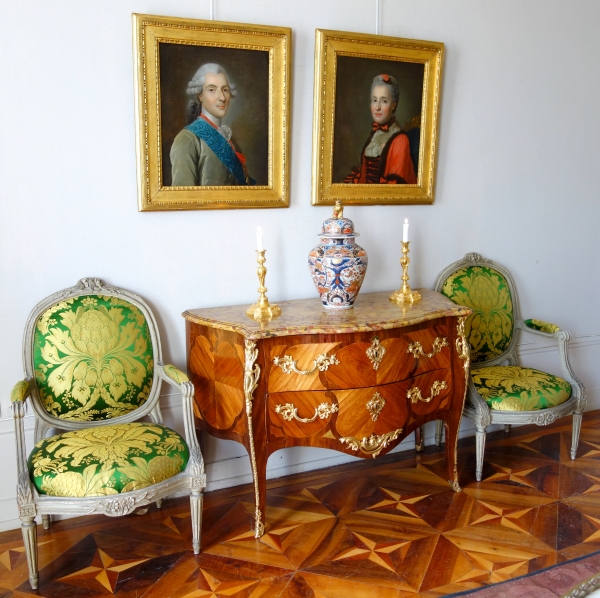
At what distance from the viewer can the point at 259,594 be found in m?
2.21

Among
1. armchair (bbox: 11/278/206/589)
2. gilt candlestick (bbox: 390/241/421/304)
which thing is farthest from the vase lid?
armchair (bbox: 11/278/206/589)

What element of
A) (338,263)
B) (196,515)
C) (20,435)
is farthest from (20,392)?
(338,263)

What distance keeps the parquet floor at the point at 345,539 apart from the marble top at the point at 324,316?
2.73ft

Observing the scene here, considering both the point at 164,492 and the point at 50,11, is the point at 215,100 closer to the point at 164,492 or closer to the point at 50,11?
the point at 50,11

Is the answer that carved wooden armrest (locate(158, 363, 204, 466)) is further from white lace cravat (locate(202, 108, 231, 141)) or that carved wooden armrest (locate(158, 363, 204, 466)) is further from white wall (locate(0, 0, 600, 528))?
white lace cravat (locate(202, 108, 231, 141))

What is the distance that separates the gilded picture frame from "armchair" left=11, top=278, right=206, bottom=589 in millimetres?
514

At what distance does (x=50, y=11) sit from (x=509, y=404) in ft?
8.23

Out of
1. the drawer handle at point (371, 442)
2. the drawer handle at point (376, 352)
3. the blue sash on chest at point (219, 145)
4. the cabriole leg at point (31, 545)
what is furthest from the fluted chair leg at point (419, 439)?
the cabriole leg at point (31, 545)

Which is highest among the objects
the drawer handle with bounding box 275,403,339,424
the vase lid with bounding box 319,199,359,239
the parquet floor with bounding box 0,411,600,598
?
the vase lid with bounding box 319,199,359,239

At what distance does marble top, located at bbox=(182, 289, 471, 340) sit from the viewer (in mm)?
2436

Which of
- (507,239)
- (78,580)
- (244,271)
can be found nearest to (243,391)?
(244,271)

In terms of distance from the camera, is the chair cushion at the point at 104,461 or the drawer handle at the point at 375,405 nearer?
the chair cushion at the point at 104,461

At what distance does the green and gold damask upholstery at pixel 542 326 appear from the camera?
3305 millimetres

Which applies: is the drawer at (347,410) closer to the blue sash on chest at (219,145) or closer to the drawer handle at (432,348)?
the drawer handle at (432,348)
